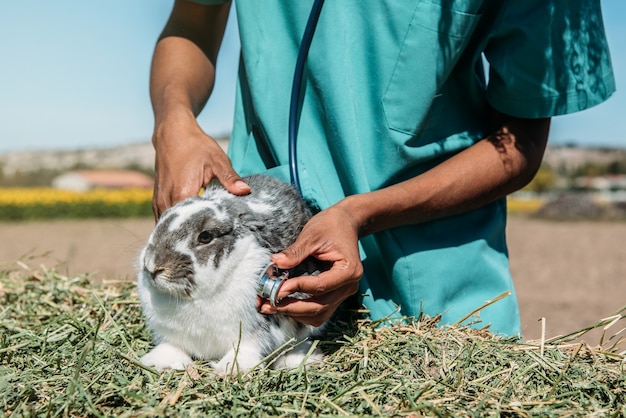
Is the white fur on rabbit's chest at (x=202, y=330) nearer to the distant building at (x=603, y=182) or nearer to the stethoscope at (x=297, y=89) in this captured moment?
the stethoscope at (x=297, y=89)

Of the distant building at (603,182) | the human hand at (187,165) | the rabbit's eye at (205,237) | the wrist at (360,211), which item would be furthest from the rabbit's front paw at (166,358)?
Result: the distant building at (603,182)

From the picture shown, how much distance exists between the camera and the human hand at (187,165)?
214 cm

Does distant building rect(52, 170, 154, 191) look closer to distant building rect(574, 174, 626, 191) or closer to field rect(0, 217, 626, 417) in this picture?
distant building rect(574, 174, 626, 191)

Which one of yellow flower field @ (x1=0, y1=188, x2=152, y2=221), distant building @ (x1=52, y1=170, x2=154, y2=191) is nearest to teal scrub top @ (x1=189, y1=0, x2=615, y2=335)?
yellow flower field @ (x1=0, y1=188, x2=152, y2=221)

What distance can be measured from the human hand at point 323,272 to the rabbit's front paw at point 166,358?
28 cm

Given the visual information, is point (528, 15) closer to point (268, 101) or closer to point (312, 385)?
point (268, 101)

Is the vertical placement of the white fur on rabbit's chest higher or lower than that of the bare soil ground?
higher

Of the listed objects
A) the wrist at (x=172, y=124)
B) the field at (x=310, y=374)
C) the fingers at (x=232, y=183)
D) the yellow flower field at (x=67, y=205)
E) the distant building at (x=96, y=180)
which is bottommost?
the distant building at (x=96, y=180)

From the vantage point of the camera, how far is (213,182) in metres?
2.24

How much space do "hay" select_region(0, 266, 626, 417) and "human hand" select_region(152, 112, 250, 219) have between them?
0.49 m

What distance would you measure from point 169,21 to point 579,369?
2.15 m

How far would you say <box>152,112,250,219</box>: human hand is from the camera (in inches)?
84.4

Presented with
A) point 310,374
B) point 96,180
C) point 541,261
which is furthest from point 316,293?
point 96,180

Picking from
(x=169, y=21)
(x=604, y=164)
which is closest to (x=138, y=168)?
(x=604, y=164)
